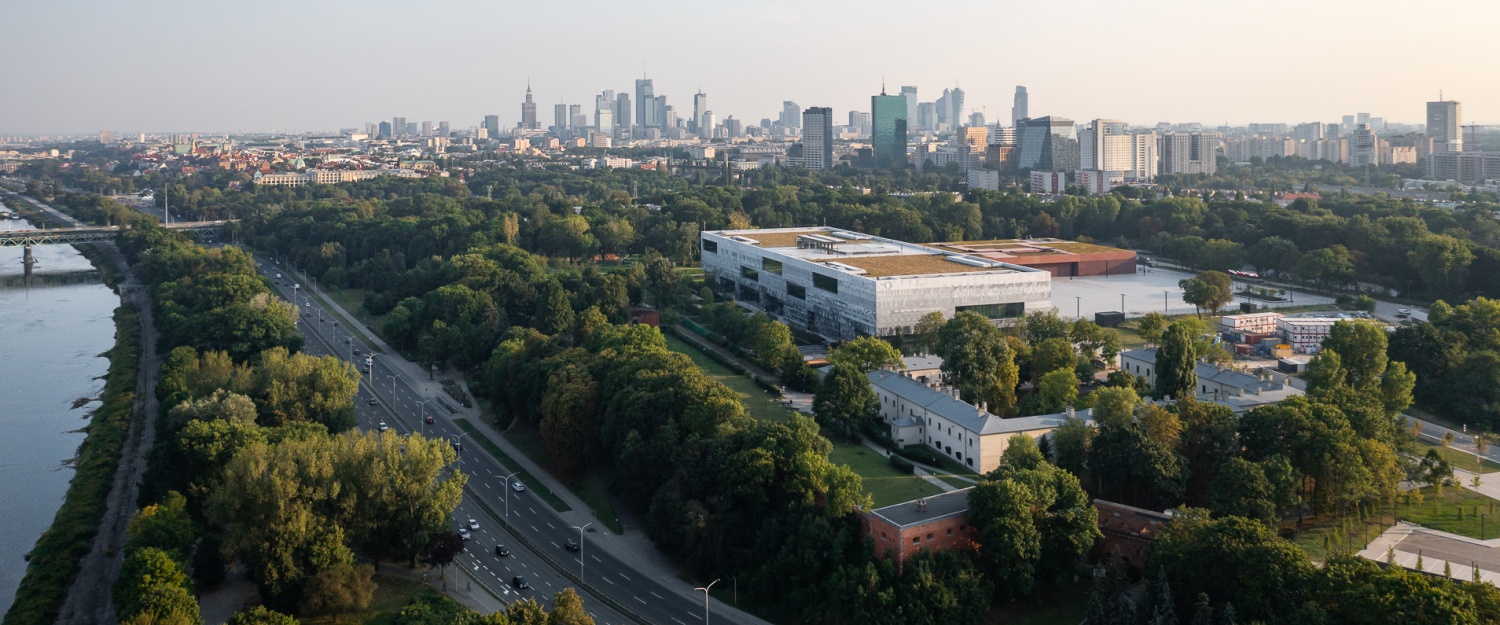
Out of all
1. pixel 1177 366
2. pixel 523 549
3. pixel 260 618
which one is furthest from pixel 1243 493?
pixel 260 618

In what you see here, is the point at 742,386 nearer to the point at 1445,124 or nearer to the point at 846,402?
the point at 846,402

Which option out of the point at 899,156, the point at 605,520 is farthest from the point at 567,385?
the point at 899,156

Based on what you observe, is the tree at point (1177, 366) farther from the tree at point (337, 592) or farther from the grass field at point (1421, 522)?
the tree at point (337, 592)

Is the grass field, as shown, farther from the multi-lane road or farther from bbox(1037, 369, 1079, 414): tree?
the multi-lane road

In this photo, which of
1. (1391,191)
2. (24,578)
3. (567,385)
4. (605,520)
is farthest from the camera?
(1391,191)

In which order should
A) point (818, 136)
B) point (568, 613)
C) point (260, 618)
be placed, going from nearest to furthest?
point (568, 613), point (260, 618), point (818, 136)

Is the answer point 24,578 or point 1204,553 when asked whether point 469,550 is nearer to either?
point 24,578
